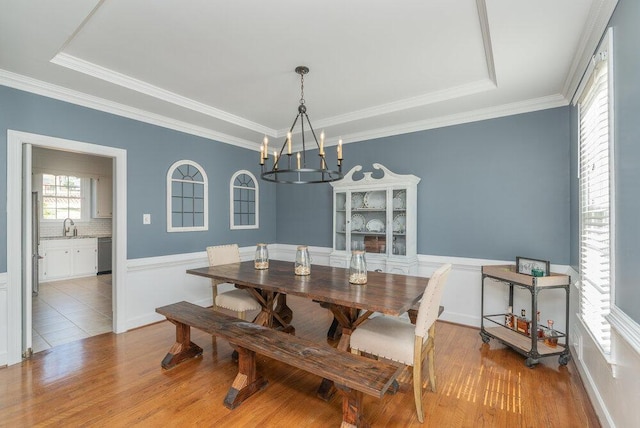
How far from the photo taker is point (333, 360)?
182 cm

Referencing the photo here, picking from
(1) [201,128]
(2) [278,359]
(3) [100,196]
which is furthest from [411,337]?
(3) [100,196]

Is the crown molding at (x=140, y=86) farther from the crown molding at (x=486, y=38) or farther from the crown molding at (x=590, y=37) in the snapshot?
the crown molding at (x=590, y=37)

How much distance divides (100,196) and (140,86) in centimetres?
478

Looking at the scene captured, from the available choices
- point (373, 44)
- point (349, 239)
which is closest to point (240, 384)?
point (349, 239)

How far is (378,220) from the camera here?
4.05 meters

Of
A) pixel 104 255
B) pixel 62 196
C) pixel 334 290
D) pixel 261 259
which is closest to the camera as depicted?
pixel 334 290

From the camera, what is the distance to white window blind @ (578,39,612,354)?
5.84 ft

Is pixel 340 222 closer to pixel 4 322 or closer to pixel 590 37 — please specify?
pixel 590 37

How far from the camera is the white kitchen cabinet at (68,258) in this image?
18.6 ft

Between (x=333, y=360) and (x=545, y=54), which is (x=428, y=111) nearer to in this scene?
(x=545, y=54)

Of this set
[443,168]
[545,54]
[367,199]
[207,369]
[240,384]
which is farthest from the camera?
[367,199]

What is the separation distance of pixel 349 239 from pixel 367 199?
1.97 feet

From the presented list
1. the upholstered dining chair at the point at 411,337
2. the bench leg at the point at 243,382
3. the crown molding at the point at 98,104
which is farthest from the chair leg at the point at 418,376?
the crown molding at the point at 98,104

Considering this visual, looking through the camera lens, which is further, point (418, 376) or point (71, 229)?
point (71, 229)
